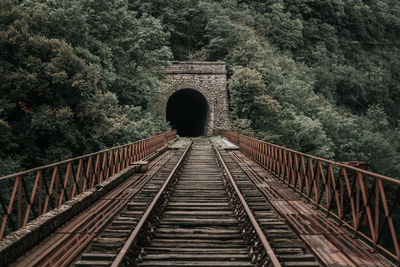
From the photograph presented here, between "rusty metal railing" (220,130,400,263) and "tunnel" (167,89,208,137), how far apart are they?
10.5m

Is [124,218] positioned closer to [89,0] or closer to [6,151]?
[6,151]

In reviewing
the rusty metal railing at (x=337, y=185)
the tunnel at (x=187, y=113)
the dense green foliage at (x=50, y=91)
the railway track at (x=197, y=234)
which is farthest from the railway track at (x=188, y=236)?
the tunnel at (x=187, y=113)

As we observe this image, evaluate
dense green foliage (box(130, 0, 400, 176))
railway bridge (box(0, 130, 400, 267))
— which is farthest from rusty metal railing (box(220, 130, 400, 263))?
dense green foliage (box(130, 0, 400, 176))

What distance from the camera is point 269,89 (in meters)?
23.9

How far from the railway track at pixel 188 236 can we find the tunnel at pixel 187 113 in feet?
73.8

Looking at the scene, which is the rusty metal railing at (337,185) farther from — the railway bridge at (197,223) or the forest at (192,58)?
the forest at (192,58)

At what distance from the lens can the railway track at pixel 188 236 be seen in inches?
144

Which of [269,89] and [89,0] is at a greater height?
[89,0]

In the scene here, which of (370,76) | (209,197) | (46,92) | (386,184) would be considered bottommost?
(386,184)

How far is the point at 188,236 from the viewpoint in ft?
14.7

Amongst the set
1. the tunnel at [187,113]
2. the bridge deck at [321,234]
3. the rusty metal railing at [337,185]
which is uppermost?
the tunnel at [187,113]

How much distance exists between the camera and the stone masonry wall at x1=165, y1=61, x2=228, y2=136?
26469mm

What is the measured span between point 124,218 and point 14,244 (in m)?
1.72

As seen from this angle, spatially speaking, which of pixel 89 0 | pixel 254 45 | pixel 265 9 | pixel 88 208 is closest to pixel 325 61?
pixel 265 9
